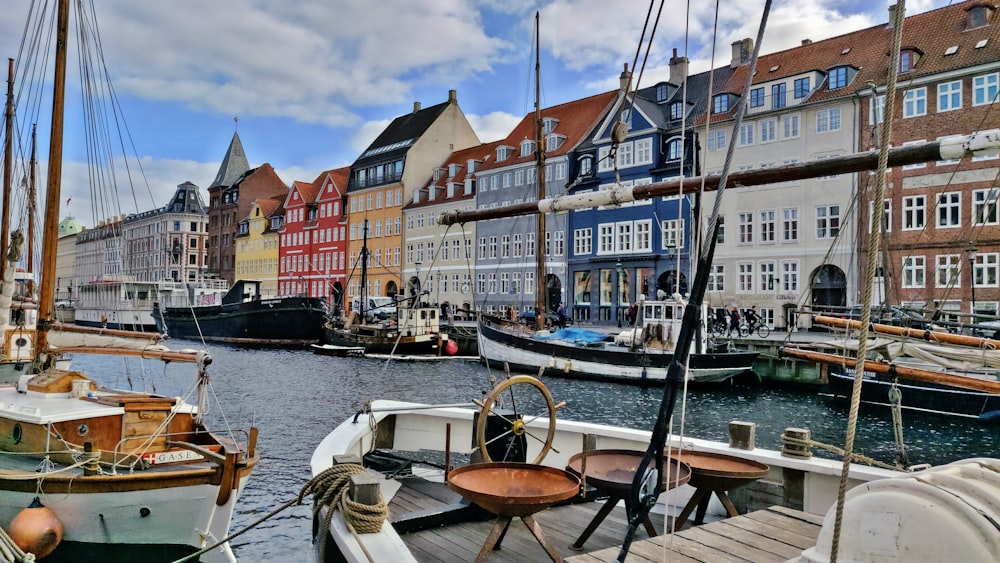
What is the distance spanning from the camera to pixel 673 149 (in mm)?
37906

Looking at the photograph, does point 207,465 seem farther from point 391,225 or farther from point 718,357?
point 391,225

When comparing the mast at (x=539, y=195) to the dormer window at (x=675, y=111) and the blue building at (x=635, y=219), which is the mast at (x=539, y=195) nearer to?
the blue building at (x=635, y=219)

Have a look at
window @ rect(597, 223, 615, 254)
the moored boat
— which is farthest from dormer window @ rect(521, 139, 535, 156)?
the moored boat

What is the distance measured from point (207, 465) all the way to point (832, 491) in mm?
7014

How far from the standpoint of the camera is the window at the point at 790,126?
111 feet

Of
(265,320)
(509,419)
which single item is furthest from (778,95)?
(265,320)

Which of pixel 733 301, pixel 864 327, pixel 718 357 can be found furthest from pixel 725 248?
pixel 864 327

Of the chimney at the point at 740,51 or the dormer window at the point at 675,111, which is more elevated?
the chimney at the point at 740,51

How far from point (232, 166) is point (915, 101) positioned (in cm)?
7701

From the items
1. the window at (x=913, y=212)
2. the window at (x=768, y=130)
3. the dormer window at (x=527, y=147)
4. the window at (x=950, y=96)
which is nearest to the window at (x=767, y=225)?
the window at (x=768, y=130)

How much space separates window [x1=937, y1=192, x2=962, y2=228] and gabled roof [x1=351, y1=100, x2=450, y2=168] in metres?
39.7

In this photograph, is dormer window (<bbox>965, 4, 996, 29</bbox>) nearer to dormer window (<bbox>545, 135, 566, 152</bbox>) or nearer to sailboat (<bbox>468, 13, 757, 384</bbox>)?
sailboat (<bbox>468, 13, 757, 384</bbox>)

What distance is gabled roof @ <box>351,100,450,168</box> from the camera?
5938cm

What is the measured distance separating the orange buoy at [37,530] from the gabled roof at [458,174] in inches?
1764
